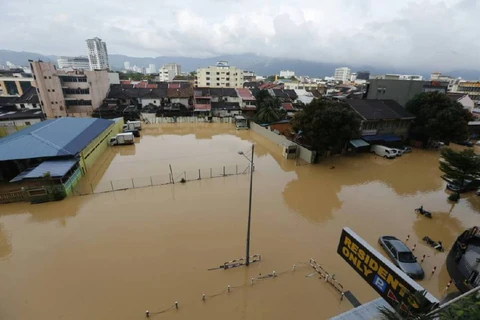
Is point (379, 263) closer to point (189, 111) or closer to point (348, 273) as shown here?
point (348, 273)

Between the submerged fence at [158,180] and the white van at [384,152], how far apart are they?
16291 mm

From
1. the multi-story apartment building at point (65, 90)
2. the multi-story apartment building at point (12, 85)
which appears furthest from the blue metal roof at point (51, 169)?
the multi-story apartment building at point (12, 85)

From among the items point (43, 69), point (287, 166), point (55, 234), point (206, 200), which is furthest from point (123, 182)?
point (43, 69)

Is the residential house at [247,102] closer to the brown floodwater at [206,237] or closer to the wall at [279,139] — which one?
the wall at [279,139]

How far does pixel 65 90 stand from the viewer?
40969mm

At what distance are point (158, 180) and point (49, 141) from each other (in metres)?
9.49

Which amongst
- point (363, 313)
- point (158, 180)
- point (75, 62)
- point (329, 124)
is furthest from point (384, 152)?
point (75, 62)

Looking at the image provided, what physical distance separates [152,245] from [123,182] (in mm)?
8824

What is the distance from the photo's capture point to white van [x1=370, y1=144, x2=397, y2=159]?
84.8 feet

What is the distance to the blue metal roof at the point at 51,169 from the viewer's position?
15453mm

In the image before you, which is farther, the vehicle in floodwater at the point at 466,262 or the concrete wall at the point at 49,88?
the concrete wall at the point at 49,88

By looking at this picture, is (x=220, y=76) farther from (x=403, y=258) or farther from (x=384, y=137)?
(x=403, y=258)

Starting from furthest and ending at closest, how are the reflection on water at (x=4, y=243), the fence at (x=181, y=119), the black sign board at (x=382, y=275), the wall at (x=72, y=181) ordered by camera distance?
the fence at (x=181, y=119)
the wall at (x=72, y=181)
the reflection on water at (x=4, y=243)
the black sign board at (x=382, y=275)

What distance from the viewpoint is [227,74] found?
247ft
